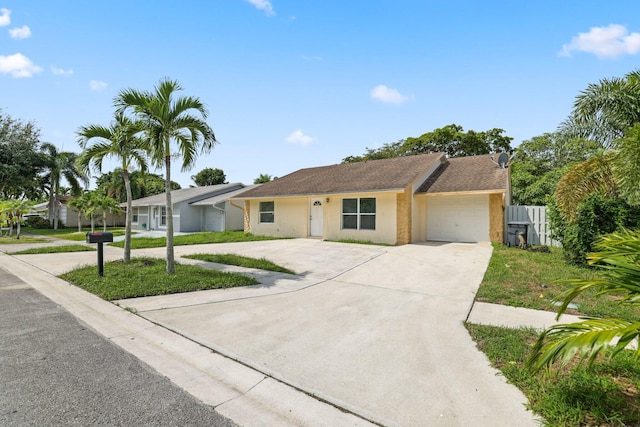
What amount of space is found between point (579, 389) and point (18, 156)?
126ft

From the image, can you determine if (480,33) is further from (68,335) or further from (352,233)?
(68,335)

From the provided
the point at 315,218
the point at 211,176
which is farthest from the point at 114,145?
the point at 211,176

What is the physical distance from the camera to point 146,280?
7.41 metres

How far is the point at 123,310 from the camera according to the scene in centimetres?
552

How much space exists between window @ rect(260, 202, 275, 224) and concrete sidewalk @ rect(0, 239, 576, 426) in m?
11.4

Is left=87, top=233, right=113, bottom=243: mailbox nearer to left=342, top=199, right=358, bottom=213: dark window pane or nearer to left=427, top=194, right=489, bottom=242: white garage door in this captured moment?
left=342, top=199, right=358, bottom=213: dark window pane

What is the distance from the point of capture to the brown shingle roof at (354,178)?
14.9 metres

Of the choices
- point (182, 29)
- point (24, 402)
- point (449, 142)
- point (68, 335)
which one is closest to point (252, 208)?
point (182, 29)

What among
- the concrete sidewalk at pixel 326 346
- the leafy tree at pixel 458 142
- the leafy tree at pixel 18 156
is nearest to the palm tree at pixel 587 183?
the concrete sidewalk at pixel 326 346

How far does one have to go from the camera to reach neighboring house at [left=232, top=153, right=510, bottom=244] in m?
14.1

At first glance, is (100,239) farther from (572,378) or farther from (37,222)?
(37,222)

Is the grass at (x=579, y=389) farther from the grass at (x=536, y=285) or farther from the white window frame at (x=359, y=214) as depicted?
the white window frame at (x=359, y=214)

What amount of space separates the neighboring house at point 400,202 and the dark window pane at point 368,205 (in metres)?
0.05

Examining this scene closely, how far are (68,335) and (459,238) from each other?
14668mm
